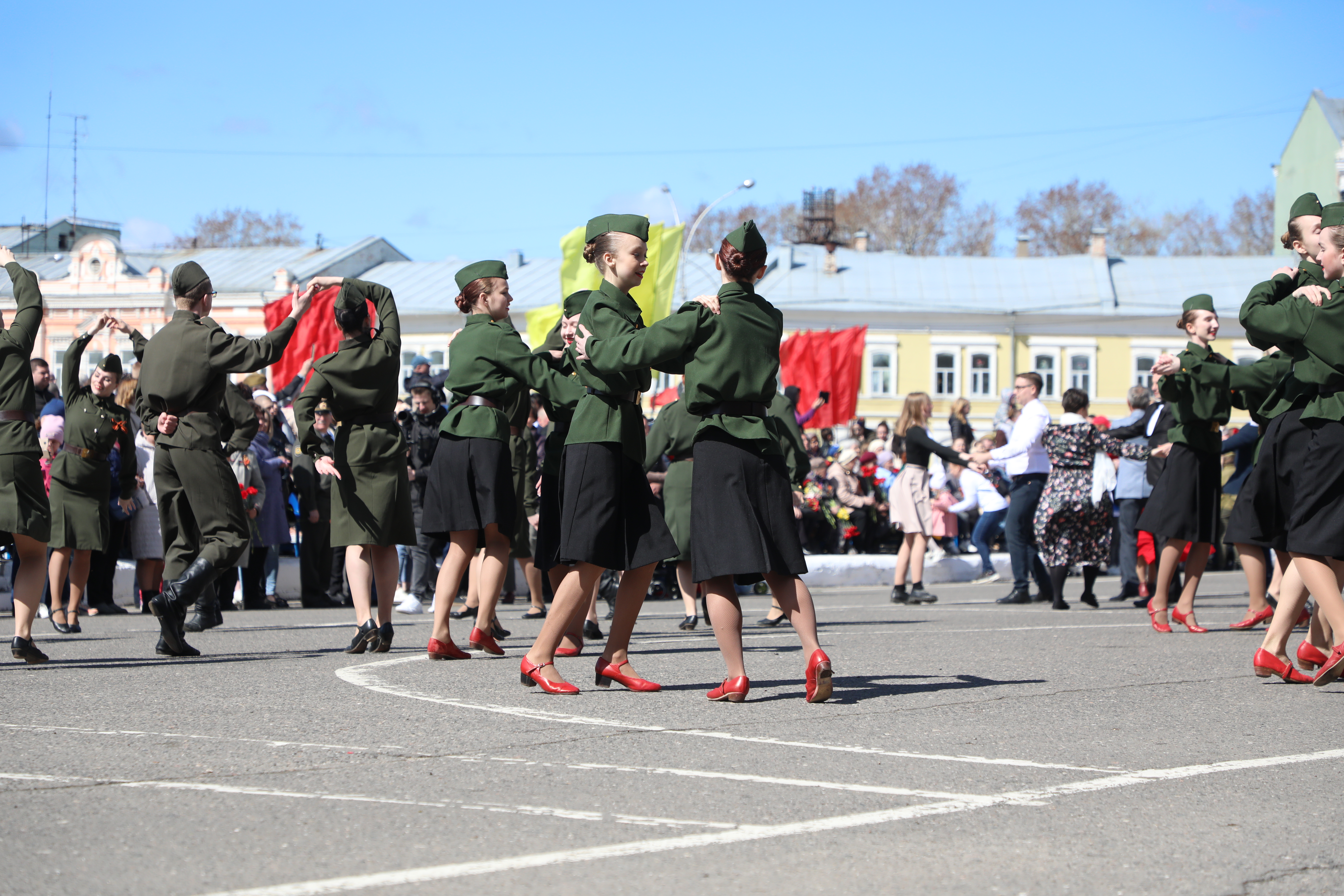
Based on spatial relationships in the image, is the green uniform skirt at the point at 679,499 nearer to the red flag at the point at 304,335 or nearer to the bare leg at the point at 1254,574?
the bare leg at the point at 1254,574

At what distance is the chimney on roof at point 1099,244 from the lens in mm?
66188

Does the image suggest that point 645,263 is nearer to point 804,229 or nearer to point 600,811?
point 600,811

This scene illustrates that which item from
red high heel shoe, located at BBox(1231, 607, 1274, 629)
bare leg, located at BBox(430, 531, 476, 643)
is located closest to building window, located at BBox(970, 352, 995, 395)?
red high heel shoe, located at BBox(1231, 607, 1274, 629)

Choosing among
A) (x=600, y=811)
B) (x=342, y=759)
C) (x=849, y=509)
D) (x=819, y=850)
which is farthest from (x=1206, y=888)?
(x=849, y=509)

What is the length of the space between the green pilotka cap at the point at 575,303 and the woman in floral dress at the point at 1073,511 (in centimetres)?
720

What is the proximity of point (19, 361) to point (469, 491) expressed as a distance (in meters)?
2.59

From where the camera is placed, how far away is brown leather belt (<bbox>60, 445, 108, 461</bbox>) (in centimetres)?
1163

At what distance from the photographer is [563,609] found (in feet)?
24.3

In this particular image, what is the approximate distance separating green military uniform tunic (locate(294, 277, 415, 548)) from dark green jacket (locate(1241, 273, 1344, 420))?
4468mm

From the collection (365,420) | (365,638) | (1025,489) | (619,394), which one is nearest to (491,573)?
(365,638)

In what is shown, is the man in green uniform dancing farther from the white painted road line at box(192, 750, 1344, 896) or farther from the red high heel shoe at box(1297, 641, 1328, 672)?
the red high heel shoe at box(1297, 641, 1328, 672)

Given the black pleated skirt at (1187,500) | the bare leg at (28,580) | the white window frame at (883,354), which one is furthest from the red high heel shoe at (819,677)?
the white window frame at (883,354)

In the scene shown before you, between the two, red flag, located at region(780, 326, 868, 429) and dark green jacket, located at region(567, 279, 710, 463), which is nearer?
dark green jacket, located at region(567, 279, 710, 463)

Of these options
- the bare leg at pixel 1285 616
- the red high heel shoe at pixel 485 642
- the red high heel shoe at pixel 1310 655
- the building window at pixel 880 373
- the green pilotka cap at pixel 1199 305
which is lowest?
the red high heel shoe at pixel 485 642
